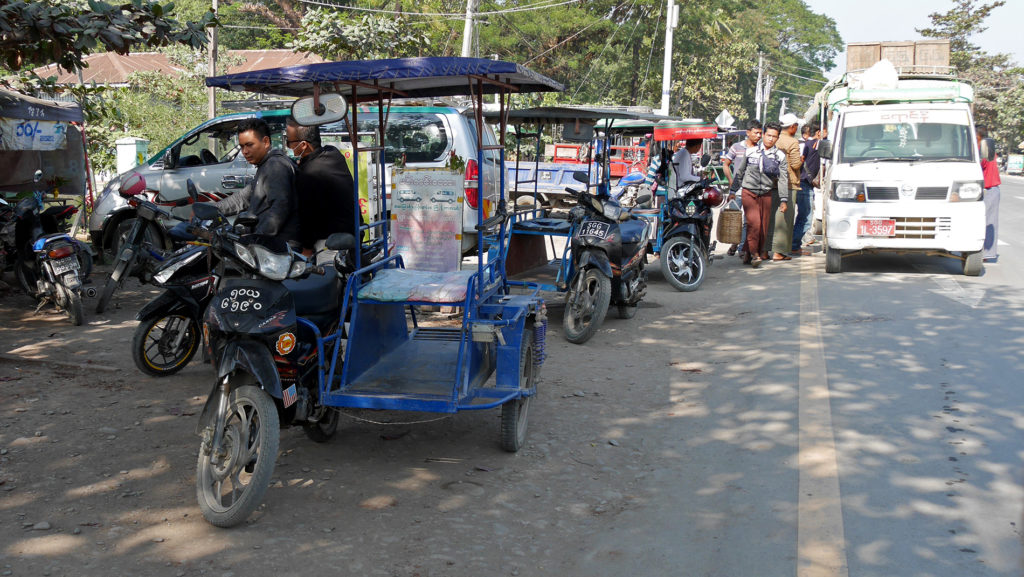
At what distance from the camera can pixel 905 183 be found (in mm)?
10727

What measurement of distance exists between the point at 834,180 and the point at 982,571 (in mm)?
8259

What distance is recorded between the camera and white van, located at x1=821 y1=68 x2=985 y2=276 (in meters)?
10.6

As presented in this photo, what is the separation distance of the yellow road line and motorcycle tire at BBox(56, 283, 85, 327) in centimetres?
631

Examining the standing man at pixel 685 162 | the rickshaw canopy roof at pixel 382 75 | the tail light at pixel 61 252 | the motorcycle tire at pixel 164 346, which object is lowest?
the motorcycle tire at pixel 164 346

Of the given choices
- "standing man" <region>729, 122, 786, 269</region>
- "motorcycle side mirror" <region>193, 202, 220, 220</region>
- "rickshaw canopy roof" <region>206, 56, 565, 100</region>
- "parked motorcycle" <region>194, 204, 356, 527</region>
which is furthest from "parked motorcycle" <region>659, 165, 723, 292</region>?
"motorcycle side mirror" <region>193, 202, 220, 220</region>

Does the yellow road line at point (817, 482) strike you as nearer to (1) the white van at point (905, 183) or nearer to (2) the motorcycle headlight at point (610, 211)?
(2) the motorcycle headlight at point (610, 211)

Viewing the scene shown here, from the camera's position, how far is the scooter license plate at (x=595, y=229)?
812cm

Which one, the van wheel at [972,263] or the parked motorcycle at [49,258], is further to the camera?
the van wheel at [972,263]

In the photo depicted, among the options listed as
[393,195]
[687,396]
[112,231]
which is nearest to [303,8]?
[112,231]

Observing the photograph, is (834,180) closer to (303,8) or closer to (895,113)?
(895,113)

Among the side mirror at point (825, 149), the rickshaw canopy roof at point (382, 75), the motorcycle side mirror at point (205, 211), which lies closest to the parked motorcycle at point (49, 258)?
the rickshaw canopy roof at point (382, 75)

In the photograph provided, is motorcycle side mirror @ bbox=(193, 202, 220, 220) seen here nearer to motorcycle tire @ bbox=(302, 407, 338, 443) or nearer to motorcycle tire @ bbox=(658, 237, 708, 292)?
motorcycle tire @ bbox=(302, 407, 338, 443)

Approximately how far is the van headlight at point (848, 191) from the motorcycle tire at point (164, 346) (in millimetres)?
8042

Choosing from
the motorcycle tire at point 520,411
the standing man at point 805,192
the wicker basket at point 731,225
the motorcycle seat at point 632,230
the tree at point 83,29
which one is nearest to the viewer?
the motorcycle tire at point 520,411
